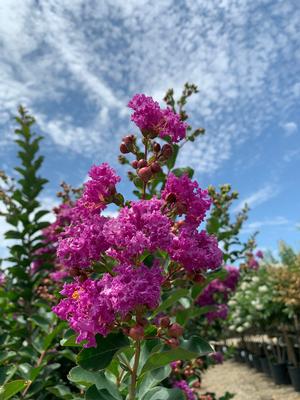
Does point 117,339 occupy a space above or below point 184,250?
below

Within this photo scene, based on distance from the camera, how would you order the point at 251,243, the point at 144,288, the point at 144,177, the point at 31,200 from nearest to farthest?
the point at 144,288
the point at 144,177
the point at 31,200
the point at 251,243

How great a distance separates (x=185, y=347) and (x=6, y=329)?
1866 mm

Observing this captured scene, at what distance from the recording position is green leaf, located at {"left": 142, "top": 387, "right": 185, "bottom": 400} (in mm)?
1094

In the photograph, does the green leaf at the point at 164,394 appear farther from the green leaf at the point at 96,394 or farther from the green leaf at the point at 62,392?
the green leaf at the point at 62,392

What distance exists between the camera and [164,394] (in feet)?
3.66

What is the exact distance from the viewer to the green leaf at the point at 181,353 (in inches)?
39.2

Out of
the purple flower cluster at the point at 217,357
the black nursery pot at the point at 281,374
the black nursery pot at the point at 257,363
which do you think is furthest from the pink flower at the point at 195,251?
the black nursery pot at the point at 257,363

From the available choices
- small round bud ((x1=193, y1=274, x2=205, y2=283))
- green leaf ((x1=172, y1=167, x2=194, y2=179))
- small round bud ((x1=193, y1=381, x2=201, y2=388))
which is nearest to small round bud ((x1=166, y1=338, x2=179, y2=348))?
small round bud ((x1=193, y1=274, x2=205, y2=283))

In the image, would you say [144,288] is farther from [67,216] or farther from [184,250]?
[67,216]

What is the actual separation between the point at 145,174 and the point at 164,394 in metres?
0.59

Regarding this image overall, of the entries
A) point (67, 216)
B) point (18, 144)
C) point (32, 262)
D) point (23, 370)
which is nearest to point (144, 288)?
point (23, 370)

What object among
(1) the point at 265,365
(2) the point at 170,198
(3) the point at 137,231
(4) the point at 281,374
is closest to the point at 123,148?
(2) the point at 170,198

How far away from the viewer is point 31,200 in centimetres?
335

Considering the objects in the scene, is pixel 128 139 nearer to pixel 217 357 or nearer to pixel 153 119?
pixel 153 119
